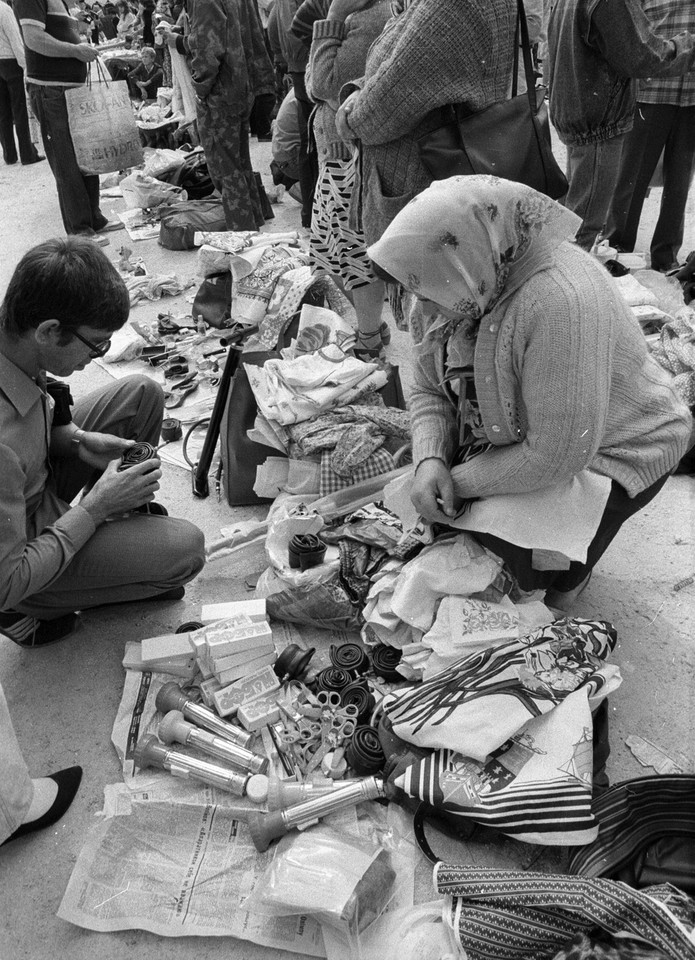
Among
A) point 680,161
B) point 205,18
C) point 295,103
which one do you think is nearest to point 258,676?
point 680,161

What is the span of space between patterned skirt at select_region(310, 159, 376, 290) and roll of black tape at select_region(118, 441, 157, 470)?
61.7 inches

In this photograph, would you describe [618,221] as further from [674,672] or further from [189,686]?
[189,686]

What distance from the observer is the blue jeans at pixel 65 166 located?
17.7ft

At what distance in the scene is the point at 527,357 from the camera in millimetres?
1869

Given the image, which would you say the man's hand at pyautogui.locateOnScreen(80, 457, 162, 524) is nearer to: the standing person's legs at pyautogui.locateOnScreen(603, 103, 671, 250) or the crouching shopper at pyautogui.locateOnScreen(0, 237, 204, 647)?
the crouching shopper at pyautogui.locateOnScreen(0, 237, 204, 647)

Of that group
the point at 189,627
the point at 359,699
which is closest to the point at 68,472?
the point at 189,627

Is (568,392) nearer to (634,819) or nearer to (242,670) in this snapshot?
(634,819)

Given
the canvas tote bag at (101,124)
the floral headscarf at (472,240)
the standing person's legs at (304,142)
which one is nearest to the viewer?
the floral headscarf at (472,240)

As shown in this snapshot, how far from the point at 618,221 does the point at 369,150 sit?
2.46 metres

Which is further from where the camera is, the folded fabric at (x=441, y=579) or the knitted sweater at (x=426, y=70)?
the knitted sweater at (x=426, y=70)

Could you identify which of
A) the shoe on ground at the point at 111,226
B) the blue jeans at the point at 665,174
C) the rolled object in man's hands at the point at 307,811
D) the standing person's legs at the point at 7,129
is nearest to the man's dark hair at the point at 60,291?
the rolled object in man's hands at the point at 307,811

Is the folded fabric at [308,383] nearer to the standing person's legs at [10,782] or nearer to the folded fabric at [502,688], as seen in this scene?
the folded fabric at [502,688]

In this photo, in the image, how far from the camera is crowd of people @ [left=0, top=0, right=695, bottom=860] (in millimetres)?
1829

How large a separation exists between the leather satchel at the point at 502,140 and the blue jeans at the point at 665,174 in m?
1.88
